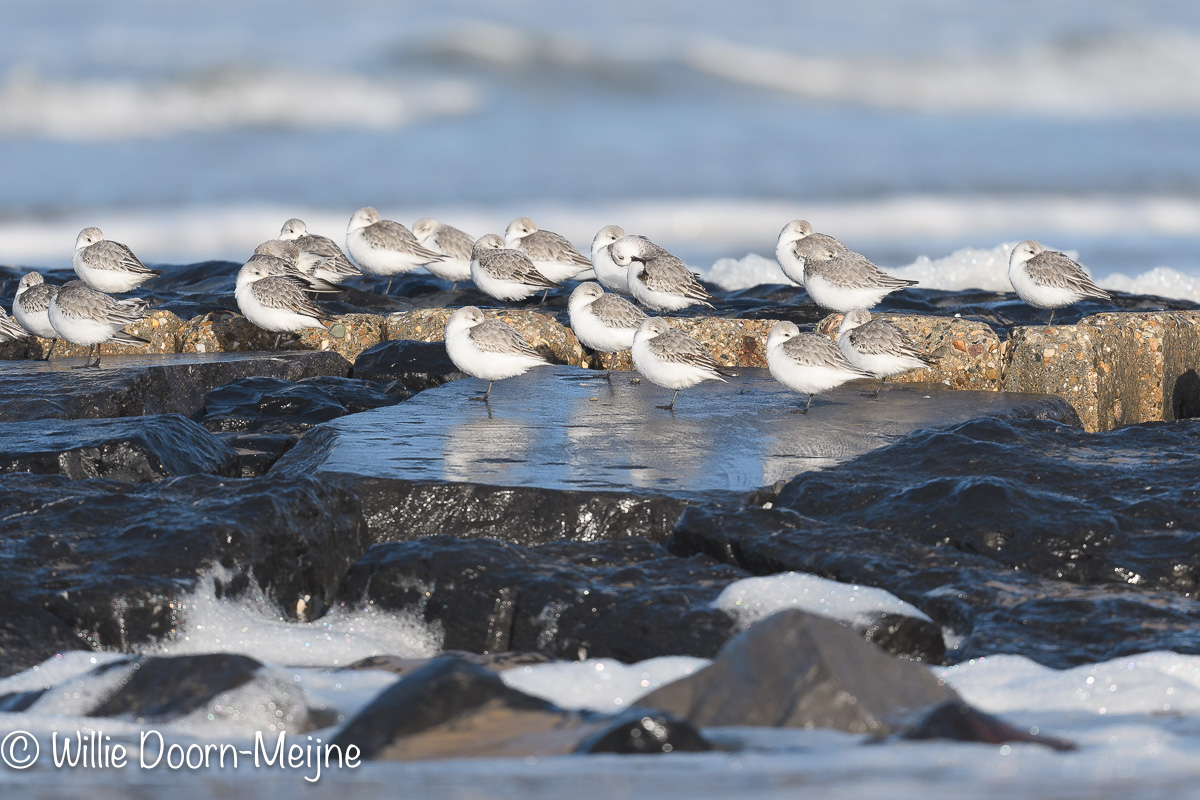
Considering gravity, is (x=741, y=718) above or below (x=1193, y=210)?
below

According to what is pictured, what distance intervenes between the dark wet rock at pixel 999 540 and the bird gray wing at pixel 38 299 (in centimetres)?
675

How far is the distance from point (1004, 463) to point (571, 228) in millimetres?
20216

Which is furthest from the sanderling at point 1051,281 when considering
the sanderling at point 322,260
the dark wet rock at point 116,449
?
the dark wet rock at point 116,449

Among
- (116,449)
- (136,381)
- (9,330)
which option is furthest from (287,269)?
(116,449)

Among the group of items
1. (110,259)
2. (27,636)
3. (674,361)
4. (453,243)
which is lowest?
(27,636)

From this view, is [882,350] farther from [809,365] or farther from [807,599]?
[807,599]

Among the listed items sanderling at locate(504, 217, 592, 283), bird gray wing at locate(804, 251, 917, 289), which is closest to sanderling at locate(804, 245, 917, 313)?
bird gray wing at locate(804, 251, 917, 289)

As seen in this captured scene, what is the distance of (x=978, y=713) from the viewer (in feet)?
11.5

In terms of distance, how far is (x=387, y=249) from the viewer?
45.2ft

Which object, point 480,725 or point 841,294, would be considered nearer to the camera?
point 480,725

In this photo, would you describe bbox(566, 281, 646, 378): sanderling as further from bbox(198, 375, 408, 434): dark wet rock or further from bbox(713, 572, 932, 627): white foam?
bbox(713, 572, 932, 627): white foam

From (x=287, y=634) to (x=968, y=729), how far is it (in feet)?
8.85

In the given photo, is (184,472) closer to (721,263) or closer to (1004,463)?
(1004,463)

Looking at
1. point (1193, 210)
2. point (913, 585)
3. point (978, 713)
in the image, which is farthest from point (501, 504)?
point (1193, 210)
